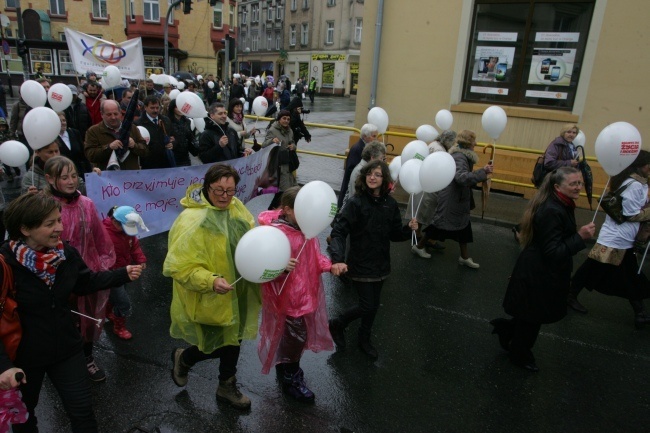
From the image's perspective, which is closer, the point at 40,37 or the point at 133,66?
the point at 133,66

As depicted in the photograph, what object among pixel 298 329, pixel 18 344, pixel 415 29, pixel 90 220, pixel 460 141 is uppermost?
pixel 415 29

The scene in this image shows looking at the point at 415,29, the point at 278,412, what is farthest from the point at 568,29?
the point at 278,412

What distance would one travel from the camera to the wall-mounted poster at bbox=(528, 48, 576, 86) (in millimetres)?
9359

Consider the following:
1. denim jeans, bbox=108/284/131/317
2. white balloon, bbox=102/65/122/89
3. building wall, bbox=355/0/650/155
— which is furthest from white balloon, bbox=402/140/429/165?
white balloon, bbox=102/65/122/89

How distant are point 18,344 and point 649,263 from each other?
7.33 meters

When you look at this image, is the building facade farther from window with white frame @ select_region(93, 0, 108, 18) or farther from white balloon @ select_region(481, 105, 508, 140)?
white balloon @ select_region(481, 105, 508, 140)

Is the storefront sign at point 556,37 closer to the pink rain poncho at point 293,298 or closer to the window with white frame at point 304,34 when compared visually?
the pink rain poncho at point 293,298

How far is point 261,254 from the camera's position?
2.56 meters

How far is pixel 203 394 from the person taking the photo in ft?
10.9

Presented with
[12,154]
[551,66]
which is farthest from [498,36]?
[12,154]

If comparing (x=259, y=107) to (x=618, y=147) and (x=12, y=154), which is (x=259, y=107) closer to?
(x=12, y=154)

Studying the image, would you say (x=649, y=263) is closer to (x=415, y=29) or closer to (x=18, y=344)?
(x=415, y=29)

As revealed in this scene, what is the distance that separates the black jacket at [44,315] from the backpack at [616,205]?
4.53 metres

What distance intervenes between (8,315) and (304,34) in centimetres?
5382
